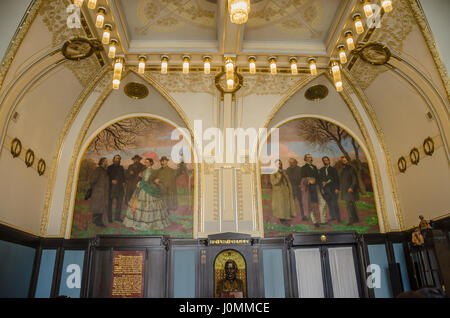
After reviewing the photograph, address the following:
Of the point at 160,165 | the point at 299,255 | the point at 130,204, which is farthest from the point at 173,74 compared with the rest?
the point at 299,255

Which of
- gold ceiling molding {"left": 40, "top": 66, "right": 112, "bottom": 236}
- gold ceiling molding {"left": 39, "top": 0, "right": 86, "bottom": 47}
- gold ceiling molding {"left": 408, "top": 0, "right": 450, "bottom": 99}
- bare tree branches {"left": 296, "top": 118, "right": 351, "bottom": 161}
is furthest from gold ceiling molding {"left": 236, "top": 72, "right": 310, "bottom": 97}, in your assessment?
gold ceiling molding {"left": 39, "top": 0, "right": 86, "bottom": 47}

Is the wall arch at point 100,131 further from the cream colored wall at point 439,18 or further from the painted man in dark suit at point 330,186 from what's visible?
the cream colored wall at point 439,18

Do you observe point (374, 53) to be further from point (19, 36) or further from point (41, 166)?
point (41, 166)

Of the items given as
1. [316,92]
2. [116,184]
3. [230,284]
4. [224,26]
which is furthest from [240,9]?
[116,184]

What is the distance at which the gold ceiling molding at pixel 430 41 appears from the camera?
669 centimetres

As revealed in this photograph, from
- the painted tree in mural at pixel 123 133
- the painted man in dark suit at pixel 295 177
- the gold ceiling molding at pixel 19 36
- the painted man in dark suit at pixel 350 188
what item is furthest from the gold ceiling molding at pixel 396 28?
the gold ceiling molding at pixel 19 36

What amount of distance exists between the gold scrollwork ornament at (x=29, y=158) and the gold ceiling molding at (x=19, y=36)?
2.29 m

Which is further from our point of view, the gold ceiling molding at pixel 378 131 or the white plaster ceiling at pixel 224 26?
the gold ceiling molding at pixel 378 131

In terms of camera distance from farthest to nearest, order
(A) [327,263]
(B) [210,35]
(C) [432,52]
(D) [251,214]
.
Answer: (D) [251,214] < (A) [327,263] < (B) [210,35] < (C) [432,52]

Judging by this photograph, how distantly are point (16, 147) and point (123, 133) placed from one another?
3222 millimetres

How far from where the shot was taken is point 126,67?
8938 mm

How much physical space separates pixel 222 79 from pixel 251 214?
13.4ft

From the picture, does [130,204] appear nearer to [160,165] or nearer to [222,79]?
[160,165]

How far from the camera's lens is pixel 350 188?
33.1ft
